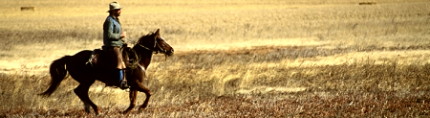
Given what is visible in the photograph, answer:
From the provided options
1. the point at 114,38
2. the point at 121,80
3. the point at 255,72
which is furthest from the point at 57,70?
the point at 255,72

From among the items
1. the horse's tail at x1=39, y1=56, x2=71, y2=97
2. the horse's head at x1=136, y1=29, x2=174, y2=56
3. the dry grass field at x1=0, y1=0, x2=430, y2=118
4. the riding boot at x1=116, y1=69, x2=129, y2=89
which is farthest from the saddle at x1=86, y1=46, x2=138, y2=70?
the horse's tail at x1=39, y1=56, x2=71, y2=97

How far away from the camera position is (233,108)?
13234 mm

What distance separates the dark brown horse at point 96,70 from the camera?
542 inches

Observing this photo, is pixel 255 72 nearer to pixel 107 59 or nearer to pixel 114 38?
pixel 107 59

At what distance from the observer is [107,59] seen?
13.6 meters

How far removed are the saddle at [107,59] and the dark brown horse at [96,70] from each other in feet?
0.25

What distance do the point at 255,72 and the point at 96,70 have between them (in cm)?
811

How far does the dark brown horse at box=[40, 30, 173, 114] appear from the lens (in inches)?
542

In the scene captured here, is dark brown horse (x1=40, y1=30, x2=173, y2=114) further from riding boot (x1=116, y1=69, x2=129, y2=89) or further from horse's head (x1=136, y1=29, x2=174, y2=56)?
riding boot (x1=116, y1=69, x2=129, y2=89)

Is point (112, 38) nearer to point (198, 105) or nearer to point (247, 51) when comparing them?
point (198, 105)

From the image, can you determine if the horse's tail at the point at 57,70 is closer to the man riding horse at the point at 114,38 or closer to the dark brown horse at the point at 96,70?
the dark brown horse at the point at 96,70

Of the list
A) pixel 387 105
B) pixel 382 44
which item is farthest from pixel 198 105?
pixel 382 44

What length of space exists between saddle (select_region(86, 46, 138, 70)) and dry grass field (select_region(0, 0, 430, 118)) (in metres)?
0.56

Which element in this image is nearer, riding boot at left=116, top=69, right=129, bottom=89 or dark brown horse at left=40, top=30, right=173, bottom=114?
riding boot at left=116, top=69, right=129, bottom=89
